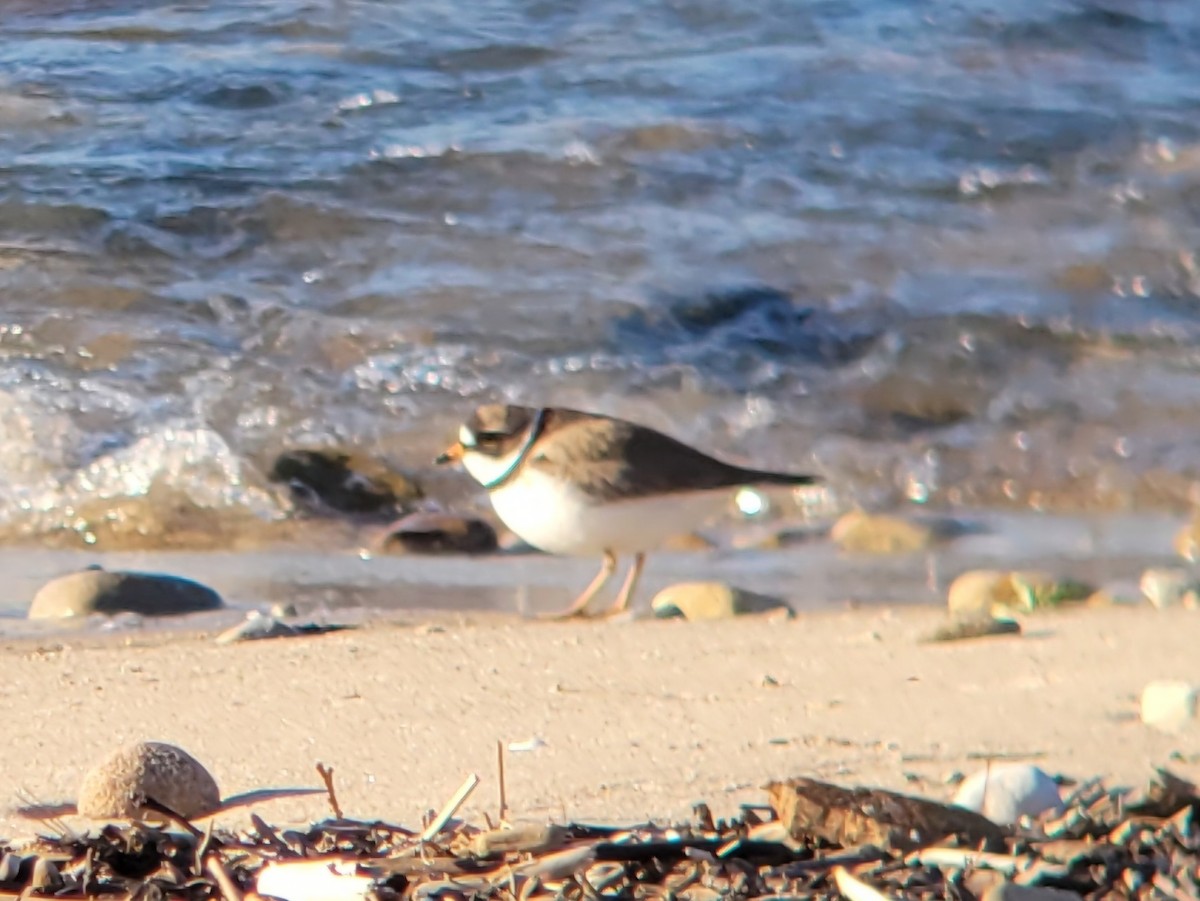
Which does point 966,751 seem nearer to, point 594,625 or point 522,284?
point 594,625

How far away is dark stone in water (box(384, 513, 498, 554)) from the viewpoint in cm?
552

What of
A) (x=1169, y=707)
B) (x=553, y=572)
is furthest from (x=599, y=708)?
(x=553, y=572)

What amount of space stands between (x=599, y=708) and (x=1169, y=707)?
3.11 ft

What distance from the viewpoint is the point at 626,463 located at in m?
4.71

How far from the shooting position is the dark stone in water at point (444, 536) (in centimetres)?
552

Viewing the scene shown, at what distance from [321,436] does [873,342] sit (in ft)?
7.69

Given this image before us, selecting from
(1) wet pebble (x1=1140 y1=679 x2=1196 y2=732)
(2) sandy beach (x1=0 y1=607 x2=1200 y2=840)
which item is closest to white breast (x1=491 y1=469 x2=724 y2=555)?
(2) sandy beach (x1=0 y1=607 x2=1200 y2=840)

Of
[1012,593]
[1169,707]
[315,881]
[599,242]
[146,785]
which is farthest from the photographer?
[599,242]

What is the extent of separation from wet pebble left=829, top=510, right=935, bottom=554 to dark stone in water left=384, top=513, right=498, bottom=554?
41.2 inches

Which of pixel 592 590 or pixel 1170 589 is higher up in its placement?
pixel 1170 589

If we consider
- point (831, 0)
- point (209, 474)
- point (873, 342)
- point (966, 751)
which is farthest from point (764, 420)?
point (831, 0)

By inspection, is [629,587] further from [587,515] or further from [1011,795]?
[1011,795]

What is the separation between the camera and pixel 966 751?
112 inches

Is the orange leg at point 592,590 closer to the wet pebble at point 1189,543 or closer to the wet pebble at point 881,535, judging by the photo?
the wet pebble at point 881,535
